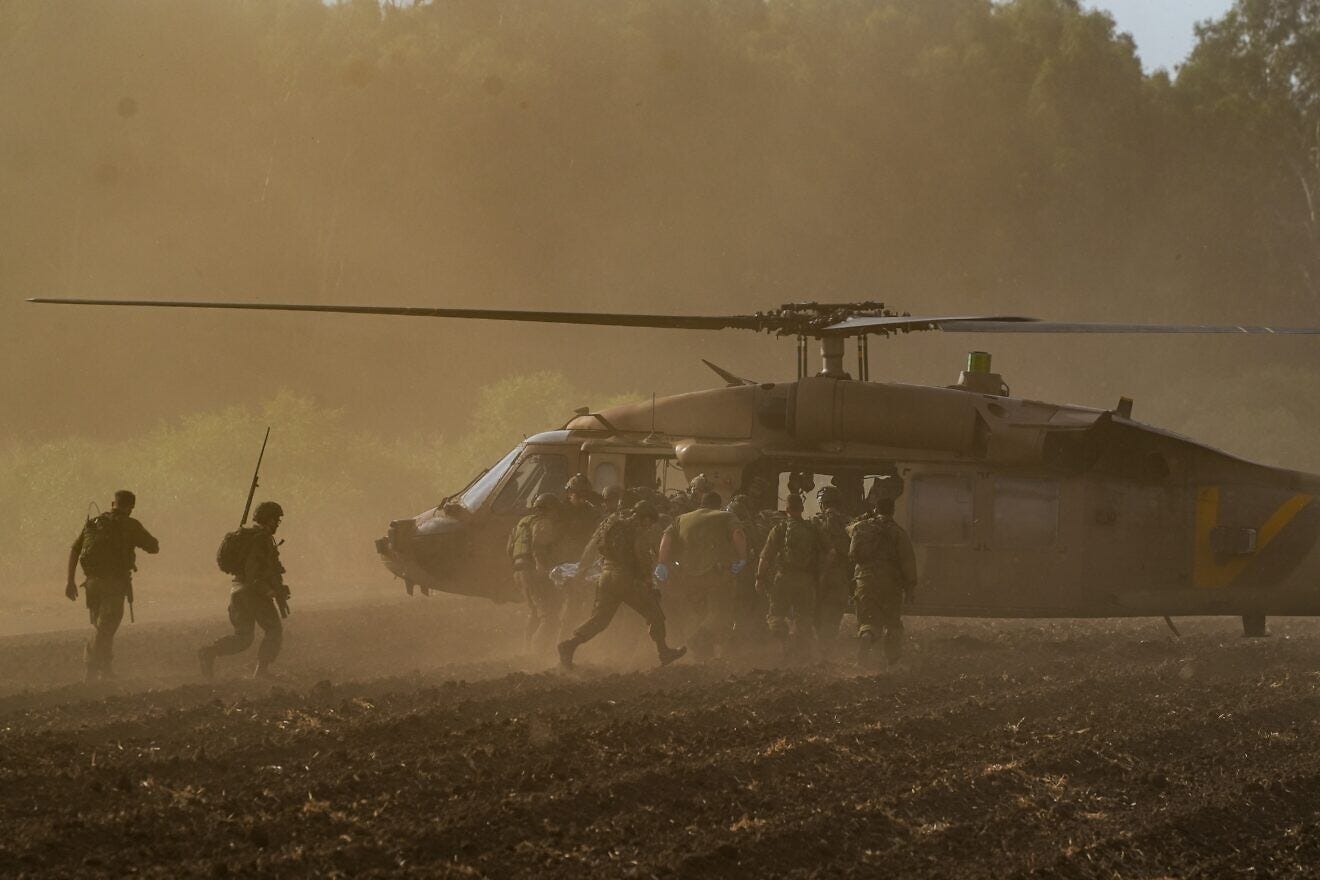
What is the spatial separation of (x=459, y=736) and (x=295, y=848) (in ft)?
8.12

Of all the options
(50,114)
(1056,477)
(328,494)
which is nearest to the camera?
(1056,477)

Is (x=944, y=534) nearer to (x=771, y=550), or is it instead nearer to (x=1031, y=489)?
(x=1031, y=489)

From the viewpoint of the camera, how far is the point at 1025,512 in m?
13.4

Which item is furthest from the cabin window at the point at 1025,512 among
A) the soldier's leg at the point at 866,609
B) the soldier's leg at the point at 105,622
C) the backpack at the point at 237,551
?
the soldier's leg at the point at 105,622

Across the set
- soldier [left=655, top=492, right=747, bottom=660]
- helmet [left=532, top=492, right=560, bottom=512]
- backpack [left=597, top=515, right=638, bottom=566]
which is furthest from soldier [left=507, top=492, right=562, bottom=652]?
soldier [left=655, top=492, right=747, bottom=660]

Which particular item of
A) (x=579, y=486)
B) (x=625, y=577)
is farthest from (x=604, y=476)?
(x=625, y=577)

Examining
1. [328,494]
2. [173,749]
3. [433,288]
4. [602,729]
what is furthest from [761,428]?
[433,288]

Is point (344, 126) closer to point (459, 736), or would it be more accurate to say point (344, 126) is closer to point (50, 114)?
point (50, 114)

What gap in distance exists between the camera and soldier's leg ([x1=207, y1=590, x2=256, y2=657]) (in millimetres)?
12320

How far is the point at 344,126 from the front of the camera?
5416cm

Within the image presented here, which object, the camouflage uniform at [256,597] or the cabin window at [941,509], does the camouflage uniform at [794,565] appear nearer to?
the cabin window at [941,509]

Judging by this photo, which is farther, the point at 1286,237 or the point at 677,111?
the point at 677,111

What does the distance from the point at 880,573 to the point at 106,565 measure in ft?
21.2

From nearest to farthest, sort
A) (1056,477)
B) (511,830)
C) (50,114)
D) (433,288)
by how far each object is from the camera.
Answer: (511,830)
(1056,477)
(50,114)
(433,288)
